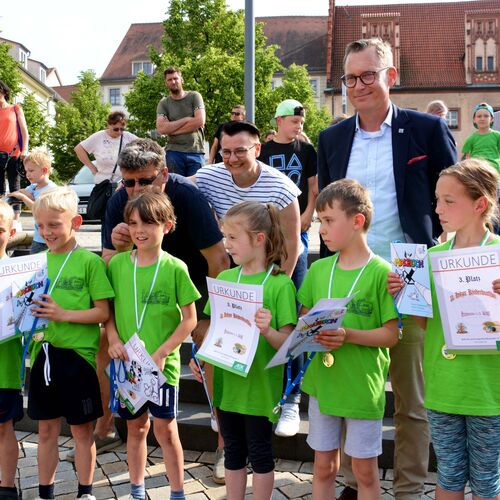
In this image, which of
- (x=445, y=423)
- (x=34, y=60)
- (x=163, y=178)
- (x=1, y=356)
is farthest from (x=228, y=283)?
(x=34, y=60)

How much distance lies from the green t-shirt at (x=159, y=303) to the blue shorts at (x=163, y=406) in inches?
1.8

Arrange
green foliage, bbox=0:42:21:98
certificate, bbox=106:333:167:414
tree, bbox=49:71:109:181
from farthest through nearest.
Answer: tree, bbox=49:71:109:181 → green foliage, bbox=0:42:21:98 → certificate, bbox=106:333:167:414

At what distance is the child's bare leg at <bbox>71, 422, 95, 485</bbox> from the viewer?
3.69 m

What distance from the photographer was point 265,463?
3264 mm

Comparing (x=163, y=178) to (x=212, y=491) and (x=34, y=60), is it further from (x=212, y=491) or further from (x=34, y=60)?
(x=34, y=60)

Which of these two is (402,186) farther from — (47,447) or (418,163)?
(47,447)

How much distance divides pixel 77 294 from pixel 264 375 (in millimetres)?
1128

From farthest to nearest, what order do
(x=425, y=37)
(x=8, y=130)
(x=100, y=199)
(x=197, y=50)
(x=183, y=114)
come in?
(x=425, y=37) < (x=197, y=50) < (x=8, y=130) < (x=183, y=114) < (x=100, y=199)

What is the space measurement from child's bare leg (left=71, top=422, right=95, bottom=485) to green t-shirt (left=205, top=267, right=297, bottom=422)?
0.85m

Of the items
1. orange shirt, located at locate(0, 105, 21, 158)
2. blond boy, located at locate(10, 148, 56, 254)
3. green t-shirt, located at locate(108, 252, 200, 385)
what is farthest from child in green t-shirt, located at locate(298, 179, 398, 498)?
orange shirt, located at locate(0, 105, 21, 158)

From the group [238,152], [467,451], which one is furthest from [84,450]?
[467,451]

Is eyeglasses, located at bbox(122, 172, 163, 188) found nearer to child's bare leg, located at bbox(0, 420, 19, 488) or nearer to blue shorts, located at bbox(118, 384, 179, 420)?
blue shorts, located at bbox(118, 384, 179, 420)

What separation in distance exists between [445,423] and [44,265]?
2.17 metres

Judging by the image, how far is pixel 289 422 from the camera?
4426 mm
